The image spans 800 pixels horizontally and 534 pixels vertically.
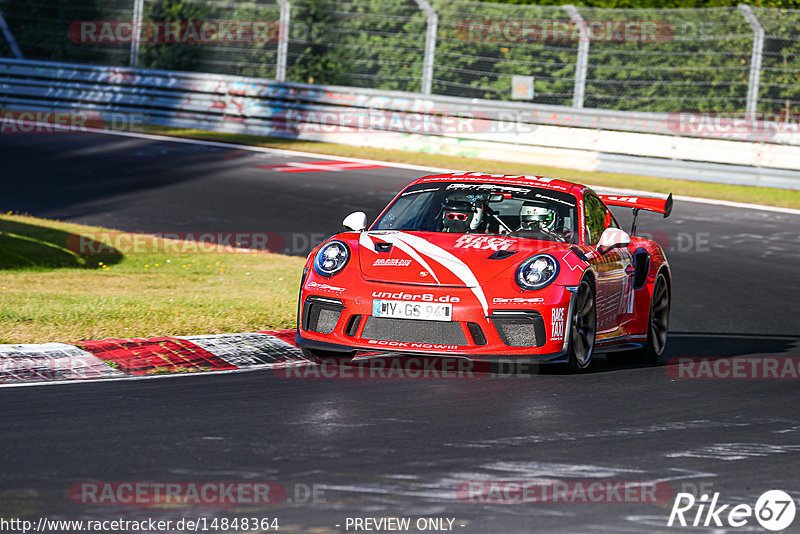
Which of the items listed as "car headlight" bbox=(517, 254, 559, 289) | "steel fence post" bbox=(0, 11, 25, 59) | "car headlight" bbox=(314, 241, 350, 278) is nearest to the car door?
"car headlight" bbox=(517, 254, 559, 289)

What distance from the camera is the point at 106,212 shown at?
16.2m

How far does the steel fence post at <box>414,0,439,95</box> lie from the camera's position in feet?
73.5

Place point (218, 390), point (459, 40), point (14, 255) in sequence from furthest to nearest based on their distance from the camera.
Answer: point (459, 40) → point (14, 255) → point (218, 390)

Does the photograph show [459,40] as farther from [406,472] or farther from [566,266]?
[406,472]

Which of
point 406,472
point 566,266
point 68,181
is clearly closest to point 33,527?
point 406,472

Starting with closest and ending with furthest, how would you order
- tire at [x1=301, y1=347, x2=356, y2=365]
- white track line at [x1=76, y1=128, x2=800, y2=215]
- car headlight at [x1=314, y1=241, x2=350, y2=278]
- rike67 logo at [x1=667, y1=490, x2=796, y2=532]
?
1. rike67 logo at [x1=667, y1=490, x2=796, y2=532]
2. car headlight at [x1=314, y1=241, x2=350, y2=278]
3. tire at [x1=301, y1=347, x2=356, y2=365]
4. white track line at [x1=76, y1=128, x2=800, y2=215]

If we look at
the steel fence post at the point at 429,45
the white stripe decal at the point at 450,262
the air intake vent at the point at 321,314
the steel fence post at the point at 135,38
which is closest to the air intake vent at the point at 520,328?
the white stripe decal at the point at 450,262

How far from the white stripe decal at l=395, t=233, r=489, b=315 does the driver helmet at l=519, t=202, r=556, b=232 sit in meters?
0.94

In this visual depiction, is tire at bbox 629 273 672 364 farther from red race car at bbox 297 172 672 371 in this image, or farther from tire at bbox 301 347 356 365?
tire at bbox 301 347 356 365

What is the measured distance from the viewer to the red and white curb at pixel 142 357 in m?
7.36

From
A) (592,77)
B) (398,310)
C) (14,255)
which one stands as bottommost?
(14,255)

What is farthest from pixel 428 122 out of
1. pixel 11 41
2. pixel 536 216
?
pixel 536 216

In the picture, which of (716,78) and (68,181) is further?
(716,78)

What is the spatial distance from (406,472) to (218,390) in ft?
6.88
